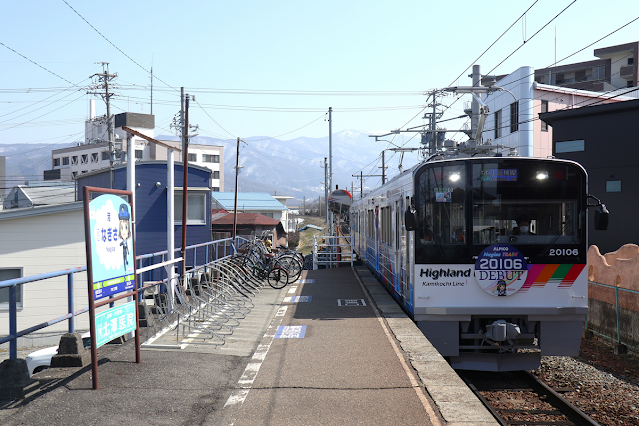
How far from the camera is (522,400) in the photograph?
7.41 metres

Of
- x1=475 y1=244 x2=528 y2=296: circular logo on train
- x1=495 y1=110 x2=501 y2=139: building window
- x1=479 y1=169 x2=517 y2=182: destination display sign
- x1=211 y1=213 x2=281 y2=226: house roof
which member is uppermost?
x1=495 y1=110 x2=501 y2=139: building window

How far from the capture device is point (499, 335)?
25.3ft

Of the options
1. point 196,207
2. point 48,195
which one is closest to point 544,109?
point 196,207

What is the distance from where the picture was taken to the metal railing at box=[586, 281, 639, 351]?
1072cm

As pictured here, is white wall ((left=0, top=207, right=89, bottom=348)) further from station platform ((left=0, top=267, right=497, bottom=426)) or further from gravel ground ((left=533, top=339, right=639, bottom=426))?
gravel ground ((left=533, top=339, right=639, bottom=426))

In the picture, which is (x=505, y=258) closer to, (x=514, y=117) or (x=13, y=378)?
(x=13, y=378)

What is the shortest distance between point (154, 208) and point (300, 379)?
16.2 m

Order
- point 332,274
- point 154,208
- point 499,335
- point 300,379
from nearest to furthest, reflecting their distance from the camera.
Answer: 1. point 300,379
2. point 499,335
3. point 332,274
4. point 154,208

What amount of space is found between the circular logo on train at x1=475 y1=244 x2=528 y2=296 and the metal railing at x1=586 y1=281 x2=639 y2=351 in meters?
4.26

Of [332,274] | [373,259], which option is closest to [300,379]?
[373,259]

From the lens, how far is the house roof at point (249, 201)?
51588 millimetres

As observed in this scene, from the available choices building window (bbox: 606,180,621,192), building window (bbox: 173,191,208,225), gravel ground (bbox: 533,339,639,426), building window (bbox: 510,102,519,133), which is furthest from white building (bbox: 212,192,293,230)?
gravel ground (bbox: 533,339,639,426)

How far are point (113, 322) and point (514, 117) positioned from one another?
32065mm

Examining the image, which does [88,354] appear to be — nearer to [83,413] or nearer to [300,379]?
[83,413]
